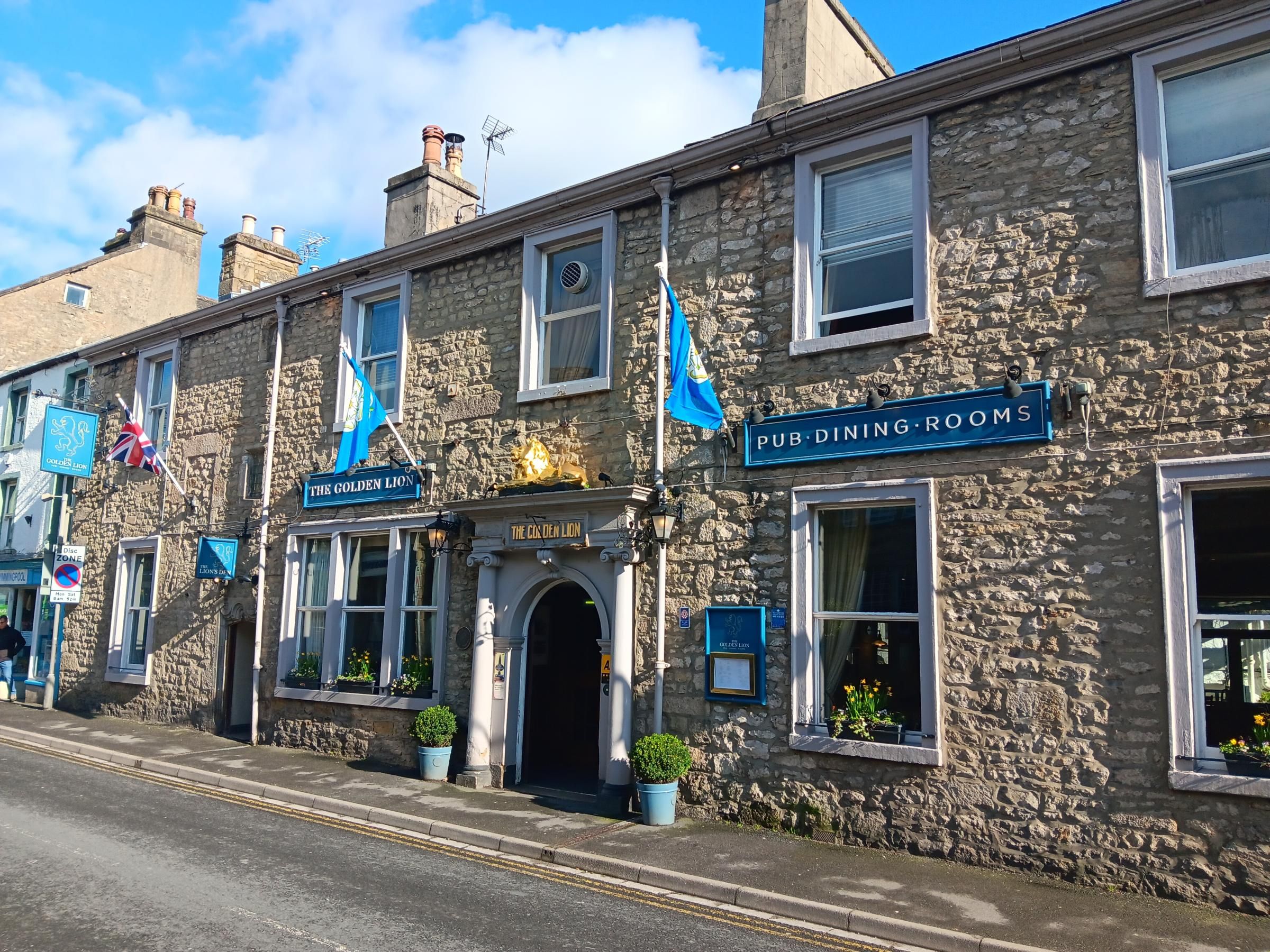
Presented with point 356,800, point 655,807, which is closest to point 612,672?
point 655,807

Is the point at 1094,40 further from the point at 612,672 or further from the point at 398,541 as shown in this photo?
the point at 398,541

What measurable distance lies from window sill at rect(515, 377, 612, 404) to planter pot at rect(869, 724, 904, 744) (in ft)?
16.1

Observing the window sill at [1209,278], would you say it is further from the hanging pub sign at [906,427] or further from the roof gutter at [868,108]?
the roof gutter at [868,108]

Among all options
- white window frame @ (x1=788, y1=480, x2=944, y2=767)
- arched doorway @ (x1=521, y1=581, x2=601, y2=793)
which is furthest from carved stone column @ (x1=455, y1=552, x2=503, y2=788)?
white window frame @ (x1=788, y1=480, x2=944, y2=767)

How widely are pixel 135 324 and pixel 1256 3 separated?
2562 centimetres

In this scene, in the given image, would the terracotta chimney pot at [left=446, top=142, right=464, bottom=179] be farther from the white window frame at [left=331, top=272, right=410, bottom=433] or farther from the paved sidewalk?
the paved sidewalk

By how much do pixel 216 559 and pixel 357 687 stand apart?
3.56 m

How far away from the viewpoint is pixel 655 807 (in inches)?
386

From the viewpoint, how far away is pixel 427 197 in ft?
52.4

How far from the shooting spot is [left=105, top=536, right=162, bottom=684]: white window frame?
17172 millimetres

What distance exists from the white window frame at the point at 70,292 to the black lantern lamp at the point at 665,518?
2089 centimetres

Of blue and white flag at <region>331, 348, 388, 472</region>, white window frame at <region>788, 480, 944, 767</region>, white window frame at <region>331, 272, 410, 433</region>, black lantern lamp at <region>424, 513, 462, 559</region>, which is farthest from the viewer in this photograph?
white window frame at <region>331, 272, 410, 433</region>

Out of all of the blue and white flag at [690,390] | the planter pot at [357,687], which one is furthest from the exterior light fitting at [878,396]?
the planter pot at [357,687]

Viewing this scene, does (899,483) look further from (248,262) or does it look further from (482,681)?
(248,262)
